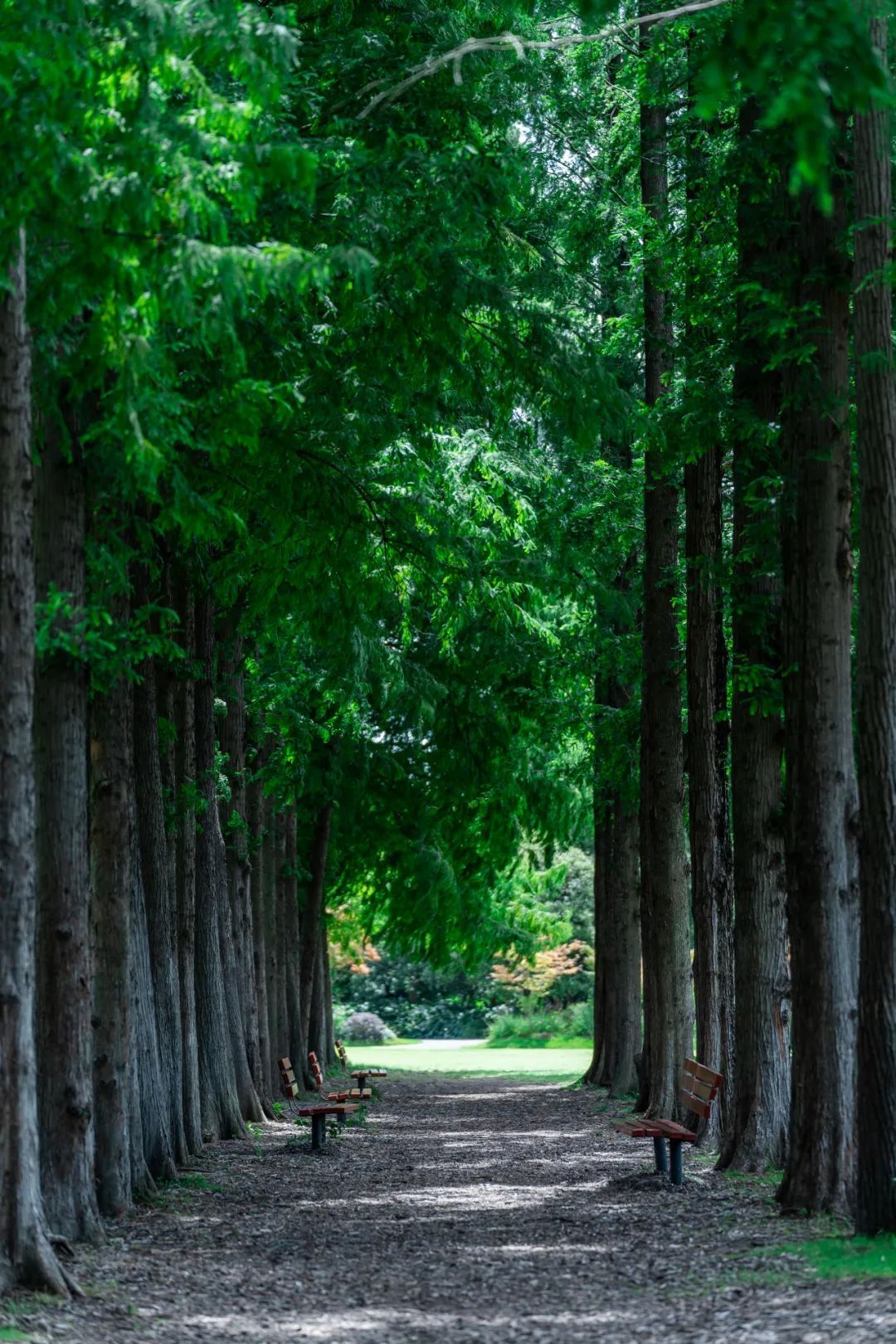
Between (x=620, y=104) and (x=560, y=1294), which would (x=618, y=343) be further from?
(x=560, y=1294)

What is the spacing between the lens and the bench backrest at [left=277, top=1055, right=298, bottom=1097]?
75.1 feet

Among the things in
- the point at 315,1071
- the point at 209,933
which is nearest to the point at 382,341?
the point at 209,933

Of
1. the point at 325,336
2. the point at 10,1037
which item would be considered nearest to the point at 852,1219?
the point at 10,1037

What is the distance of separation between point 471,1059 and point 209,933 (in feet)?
100

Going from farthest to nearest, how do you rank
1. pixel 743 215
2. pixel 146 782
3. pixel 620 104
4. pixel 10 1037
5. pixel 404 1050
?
pixel 404 1050 → pixel 620 104 → pixel 146 782 → pixel 743 215 → pixel 10 1037

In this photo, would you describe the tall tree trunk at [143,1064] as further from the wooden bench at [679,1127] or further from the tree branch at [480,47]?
the tree branch at [480,47]

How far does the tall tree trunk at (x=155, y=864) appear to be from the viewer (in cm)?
1388

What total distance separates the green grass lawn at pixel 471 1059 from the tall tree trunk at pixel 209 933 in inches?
643

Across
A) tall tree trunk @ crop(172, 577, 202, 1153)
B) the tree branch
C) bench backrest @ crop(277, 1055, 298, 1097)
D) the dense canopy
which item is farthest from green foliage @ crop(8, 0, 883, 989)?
bench backrest @ crop(277, 1055, 298, 1097)

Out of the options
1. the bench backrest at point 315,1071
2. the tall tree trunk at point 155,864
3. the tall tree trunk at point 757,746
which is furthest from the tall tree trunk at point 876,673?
the bench backrest at point 315,1071

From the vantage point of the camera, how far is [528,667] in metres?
22.9

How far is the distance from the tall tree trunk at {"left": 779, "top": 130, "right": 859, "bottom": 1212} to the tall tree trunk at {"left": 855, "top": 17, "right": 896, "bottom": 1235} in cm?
81

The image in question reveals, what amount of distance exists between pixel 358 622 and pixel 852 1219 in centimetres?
673

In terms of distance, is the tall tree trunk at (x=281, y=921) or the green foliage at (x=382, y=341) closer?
the green foliage at (x=382, y=341)
